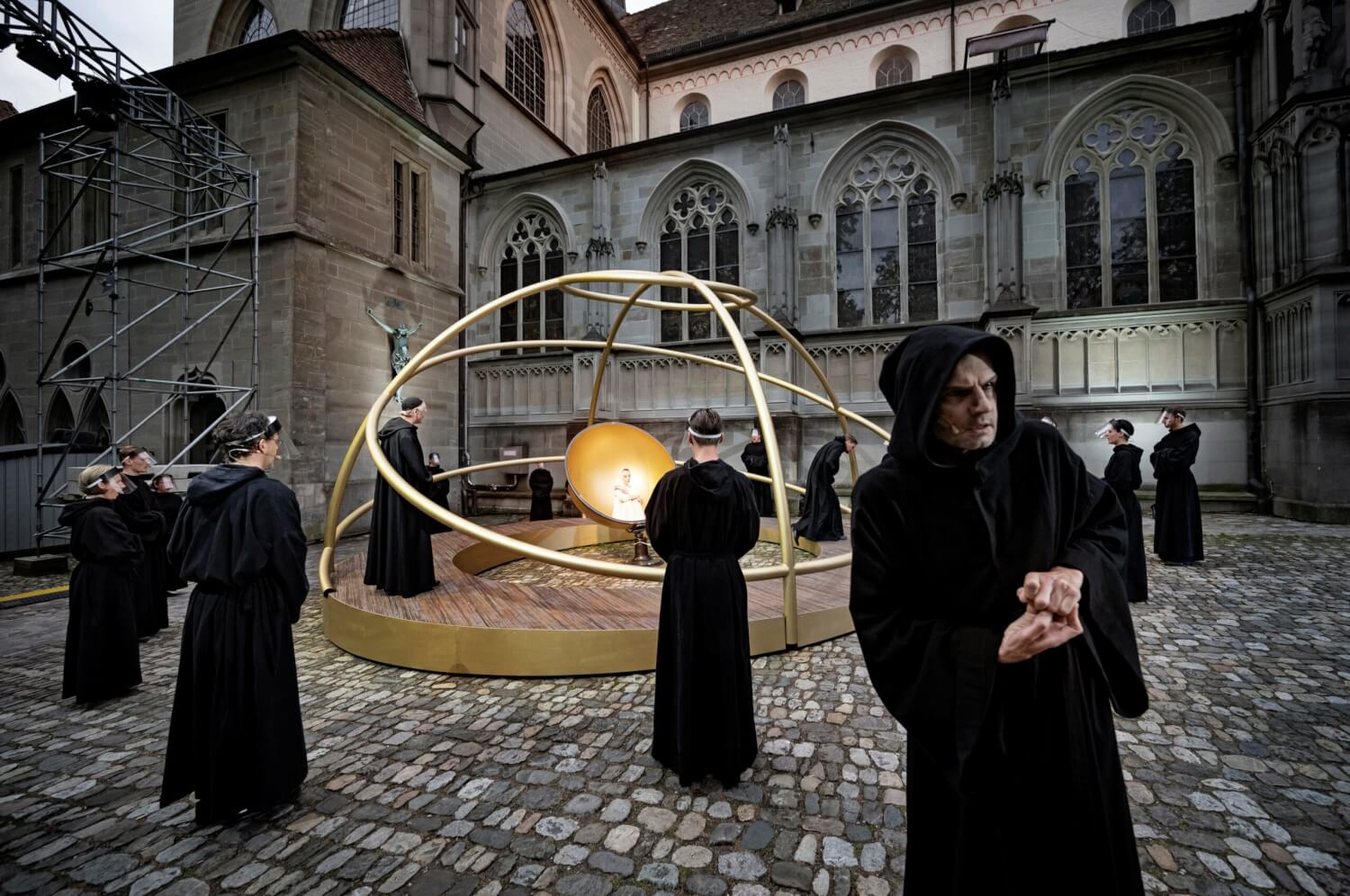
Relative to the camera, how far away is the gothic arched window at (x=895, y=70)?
2127cm

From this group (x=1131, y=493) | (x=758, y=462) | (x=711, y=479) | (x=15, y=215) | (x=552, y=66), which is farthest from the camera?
(x=552, y=66)

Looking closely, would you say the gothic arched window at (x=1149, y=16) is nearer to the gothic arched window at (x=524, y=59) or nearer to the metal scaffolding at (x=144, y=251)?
the gothic arched window at (x=524, y=59)

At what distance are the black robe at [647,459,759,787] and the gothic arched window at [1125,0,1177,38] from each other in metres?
24.9

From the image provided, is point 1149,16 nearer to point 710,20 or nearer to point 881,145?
point 881,145

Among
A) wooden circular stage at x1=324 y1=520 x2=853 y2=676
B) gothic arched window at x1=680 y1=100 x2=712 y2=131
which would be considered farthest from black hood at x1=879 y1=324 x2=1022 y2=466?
gothic arched window at x1=680 y1=100 x2=712 y2=131

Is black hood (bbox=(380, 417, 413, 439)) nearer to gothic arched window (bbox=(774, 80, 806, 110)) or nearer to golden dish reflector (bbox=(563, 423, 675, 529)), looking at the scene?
golden dish reflector (bbox=(563, 423, 675, 529))

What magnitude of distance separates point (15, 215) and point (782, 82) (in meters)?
24.8

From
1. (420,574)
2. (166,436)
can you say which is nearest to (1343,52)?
(420,574)

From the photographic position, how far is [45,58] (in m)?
8.77

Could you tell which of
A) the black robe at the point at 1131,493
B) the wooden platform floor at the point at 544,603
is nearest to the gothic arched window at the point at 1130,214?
the black robe at the point at 1131,493

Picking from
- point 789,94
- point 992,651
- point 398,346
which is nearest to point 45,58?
point 398,346

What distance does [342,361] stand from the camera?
509 inches

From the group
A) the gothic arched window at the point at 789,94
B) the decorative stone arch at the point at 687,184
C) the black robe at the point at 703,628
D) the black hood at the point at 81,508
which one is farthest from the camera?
the gothic arched window at the point at 789,94

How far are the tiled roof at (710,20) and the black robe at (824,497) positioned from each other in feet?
66.1
